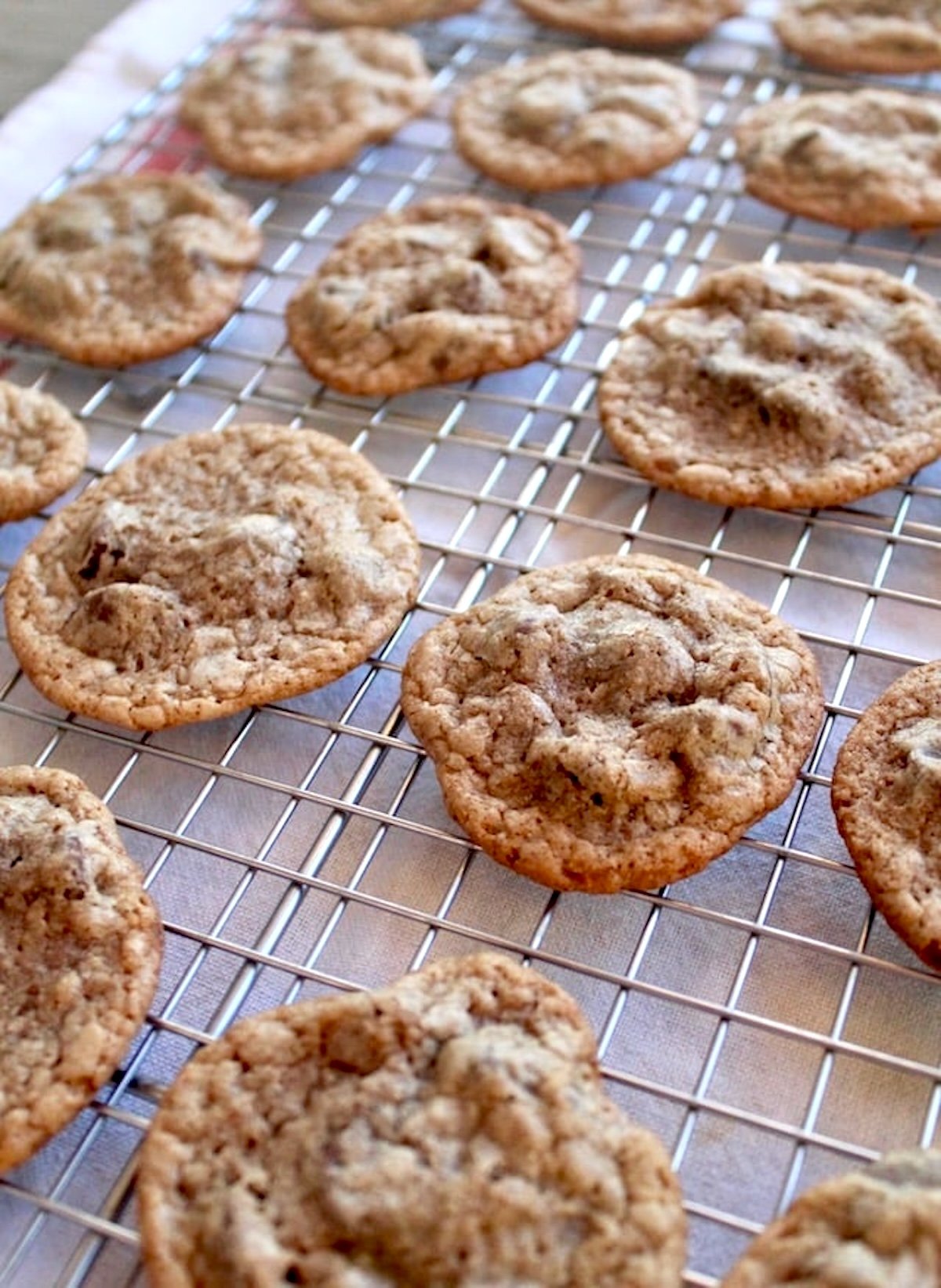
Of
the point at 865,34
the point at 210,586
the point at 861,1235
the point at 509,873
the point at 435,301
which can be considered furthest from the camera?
the point at 865,34

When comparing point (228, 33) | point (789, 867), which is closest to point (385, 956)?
point (789, 867)

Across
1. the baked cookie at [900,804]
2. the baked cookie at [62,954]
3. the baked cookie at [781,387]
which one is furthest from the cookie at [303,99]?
the baked cookie at [900,804]

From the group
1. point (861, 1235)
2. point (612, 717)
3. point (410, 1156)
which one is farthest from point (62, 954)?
point (861, 1235)

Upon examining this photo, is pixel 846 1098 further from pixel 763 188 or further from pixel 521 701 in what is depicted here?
pixel 763 188

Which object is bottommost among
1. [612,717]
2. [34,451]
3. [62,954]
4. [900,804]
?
[900,804]

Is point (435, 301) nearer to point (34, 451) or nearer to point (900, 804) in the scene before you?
point (34, 451)

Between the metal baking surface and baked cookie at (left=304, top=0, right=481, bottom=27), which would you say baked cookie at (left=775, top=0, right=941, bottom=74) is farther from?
baked cookie at (left=304, top=0, right=481, bottom=27)
